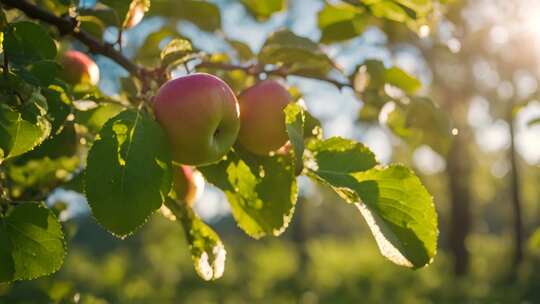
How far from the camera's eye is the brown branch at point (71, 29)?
91 centimetres

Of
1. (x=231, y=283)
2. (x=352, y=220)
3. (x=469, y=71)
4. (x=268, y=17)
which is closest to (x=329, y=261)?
(x=231, y=283)

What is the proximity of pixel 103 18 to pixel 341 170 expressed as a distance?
0.52m

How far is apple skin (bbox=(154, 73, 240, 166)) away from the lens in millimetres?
758

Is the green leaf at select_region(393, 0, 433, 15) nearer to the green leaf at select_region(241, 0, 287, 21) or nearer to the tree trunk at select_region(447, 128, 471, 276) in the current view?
the green leaf at select_region(241, 0, 287, 21)

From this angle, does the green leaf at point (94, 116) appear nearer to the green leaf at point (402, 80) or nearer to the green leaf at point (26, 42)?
the green leaf at point (26, 42)

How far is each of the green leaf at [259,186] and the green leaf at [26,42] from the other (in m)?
0.26

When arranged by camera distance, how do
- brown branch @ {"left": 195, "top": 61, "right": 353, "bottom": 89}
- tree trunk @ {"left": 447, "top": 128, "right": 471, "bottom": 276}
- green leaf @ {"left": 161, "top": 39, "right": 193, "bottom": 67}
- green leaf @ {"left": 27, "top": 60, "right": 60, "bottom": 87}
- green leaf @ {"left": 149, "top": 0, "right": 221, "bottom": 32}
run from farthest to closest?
tree trunk @ {"left": 447, "top": 128, "right": 471, "bottom": 276}, green leaf @ {"left": 149, "top": 0, "right": 221, "bottom": 32}, brown branch @ {"left": 195, "top": 61, "right": 353, "bottom": 89}, green leaf @ {"left": 161, "top": 39, "right": 193, "bottom": 67}, green leaf @ {"left": 27, "top": 60, "right": 60, "bottom": 87}

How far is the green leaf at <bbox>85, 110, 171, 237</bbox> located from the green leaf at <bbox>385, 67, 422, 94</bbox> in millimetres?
579

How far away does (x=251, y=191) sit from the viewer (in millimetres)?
881

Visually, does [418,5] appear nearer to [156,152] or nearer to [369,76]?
[369,76]

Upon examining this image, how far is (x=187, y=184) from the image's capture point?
3.14 feet

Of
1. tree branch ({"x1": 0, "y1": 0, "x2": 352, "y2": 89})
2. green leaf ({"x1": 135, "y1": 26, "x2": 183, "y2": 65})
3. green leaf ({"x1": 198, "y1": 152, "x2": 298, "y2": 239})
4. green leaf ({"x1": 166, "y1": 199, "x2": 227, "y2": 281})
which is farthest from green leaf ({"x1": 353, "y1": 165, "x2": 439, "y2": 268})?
green leaf ({"x1": 135, "y1": 26, "x2": 183, "y2": 65})

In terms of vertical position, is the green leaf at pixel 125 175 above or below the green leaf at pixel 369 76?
above

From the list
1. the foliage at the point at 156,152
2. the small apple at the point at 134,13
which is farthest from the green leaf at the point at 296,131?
the small apple at the point at 134,13
